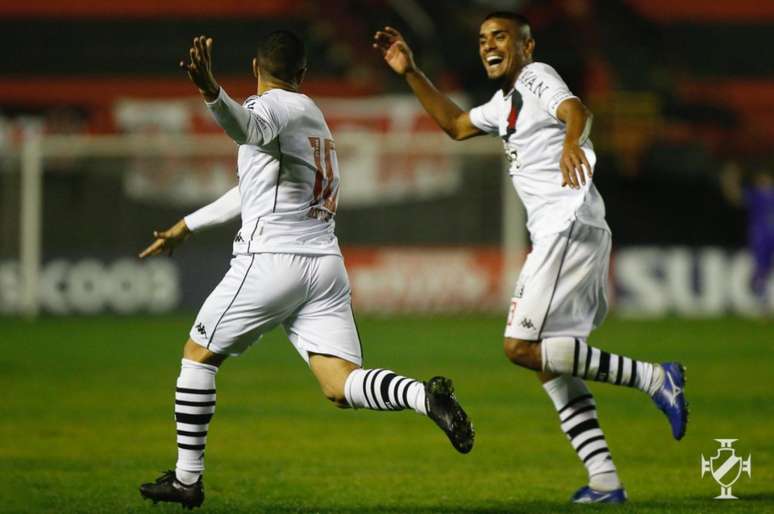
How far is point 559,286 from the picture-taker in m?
6.48

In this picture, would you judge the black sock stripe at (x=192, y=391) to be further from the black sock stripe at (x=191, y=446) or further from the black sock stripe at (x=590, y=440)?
the black sock stripe at (x=590, y=440)

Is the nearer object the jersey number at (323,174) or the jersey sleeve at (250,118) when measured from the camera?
the jersey sleeve at (250,118)

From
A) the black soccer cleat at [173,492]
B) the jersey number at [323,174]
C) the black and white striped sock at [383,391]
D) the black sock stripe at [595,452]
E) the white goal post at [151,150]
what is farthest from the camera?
the white goal post at [151,150]

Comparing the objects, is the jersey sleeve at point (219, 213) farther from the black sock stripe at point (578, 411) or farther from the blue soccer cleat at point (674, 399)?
the blue soccer cleat at point (674, 399)

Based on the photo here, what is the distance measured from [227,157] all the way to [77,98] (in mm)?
7326

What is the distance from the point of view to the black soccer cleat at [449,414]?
5.59 metres

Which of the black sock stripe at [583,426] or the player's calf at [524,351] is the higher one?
the player's calf at [524,351]

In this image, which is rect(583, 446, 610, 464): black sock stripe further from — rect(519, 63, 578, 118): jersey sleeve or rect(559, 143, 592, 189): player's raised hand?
rect(519, 63, 578, 118): jersey sleeve

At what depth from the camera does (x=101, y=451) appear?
845cm

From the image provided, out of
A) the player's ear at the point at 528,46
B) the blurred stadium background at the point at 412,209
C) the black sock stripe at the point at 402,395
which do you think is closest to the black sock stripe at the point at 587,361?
the black sock stripe at the point at 402,395

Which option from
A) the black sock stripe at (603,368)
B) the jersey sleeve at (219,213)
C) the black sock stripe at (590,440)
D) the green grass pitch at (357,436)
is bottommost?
the green grass pitch at (357,436)

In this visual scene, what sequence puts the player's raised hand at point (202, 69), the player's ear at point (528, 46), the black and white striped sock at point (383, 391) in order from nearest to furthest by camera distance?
the player's raised hand at point (202, 69) → the black and white striped sock at point (383, 391) → the player's ear at point (528, 46)

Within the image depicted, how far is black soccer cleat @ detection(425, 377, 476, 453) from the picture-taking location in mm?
5594

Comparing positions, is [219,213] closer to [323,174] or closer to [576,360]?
[323,174]
